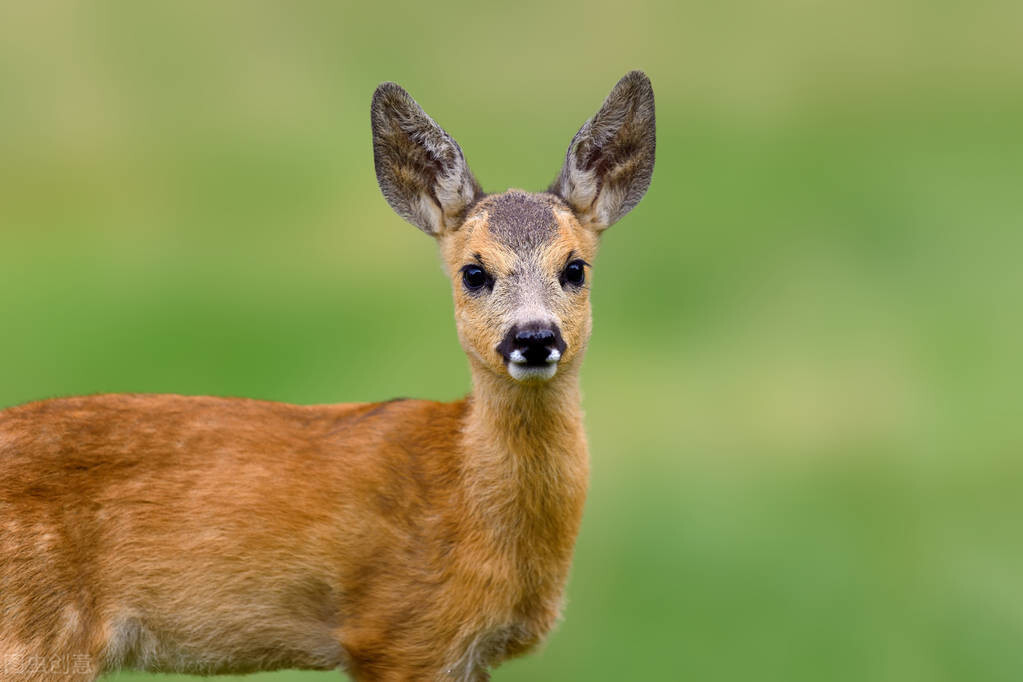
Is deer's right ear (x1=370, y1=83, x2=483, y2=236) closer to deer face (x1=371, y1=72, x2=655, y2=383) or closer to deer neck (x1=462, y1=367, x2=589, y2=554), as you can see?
Answer: deer face (x1=371, y1=72, x2=655, y2=383)

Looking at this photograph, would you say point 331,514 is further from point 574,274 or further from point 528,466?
point 574,274

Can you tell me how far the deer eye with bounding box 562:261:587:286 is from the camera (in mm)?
5117

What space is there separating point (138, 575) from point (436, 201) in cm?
149

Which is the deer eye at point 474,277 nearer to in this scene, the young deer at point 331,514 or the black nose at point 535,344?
the young deer at point 331,514

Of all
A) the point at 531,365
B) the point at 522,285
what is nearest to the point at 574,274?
the point at 522,285

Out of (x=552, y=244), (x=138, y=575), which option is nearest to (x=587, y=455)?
(x=552, y=244)

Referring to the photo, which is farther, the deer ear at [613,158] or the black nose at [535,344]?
the deer ear at [613,158]

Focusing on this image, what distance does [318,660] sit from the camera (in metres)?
5.32

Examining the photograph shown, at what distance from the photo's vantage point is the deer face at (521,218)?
4945 millimetres

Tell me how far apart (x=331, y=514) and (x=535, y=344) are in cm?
95

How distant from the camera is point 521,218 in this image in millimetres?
5195

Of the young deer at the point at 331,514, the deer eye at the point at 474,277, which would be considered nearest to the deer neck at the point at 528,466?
the young deer at the point at 331,514

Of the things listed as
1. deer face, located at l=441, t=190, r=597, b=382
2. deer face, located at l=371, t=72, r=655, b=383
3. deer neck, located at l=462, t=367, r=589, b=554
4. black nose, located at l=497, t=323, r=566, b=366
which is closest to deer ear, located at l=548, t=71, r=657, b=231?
deer face, located at l=371, t=72, r=655, b=383

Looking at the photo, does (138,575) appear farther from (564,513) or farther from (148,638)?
(564,513)
